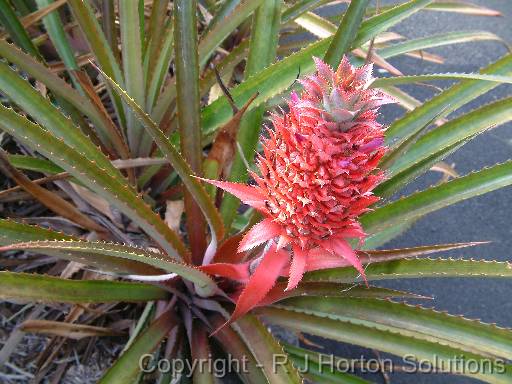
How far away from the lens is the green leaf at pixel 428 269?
969 mm

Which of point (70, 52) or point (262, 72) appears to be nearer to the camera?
point (262, 72)

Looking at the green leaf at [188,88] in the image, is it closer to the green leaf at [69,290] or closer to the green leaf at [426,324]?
the green leaf at [69,290]

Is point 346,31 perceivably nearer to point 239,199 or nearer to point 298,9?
point 298,9

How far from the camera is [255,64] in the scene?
1.31 metres

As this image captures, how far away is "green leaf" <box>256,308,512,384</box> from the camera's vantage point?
1.05 metres

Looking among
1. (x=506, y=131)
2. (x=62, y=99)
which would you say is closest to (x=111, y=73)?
(x=62, y=99)

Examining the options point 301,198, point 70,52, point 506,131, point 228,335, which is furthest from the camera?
point 506,131

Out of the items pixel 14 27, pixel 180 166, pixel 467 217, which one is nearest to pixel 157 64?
pixel 14 27

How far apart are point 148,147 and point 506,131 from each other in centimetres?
172

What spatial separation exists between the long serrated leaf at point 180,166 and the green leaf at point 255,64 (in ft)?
0.60

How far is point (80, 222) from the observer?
139 cm

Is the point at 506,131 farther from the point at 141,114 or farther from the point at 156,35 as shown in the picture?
the point at 141,114

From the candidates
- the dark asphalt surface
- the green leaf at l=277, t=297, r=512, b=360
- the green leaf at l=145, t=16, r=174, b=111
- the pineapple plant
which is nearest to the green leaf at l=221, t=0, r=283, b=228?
the pineapple plant

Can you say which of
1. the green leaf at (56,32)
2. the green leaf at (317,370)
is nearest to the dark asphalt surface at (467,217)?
the green leaf at (317,370)
